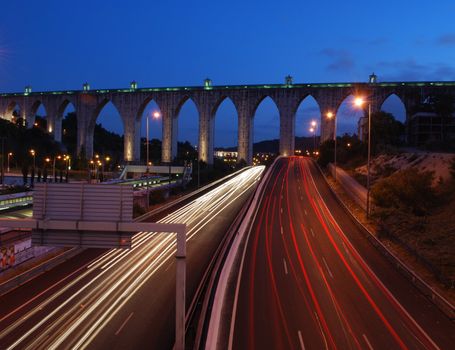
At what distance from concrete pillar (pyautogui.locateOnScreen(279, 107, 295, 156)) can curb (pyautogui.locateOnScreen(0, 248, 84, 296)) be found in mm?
76999

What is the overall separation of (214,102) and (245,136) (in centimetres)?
1121

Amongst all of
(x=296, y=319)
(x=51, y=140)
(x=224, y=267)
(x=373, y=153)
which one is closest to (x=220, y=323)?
(x=296, y=319)

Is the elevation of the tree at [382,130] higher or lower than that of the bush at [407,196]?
higher

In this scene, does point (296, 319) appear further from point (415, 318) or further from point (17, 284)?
point (17, 284)

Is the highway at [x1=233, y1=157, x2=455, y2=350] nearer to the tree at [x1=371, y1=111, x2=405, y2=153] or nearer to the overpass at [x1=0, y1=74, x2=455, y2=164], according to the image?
the tree at [x1=371, y1=111, x2=405, y2=153]

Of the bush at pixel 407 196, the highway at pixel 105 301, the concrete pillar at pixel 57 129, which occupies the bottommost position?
the highway at pixel 105 301

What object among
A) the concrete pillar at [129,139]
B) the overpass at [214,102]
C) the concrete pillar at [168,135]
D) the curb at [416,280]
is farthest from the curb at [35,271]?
the concrete pillar at [129,139]

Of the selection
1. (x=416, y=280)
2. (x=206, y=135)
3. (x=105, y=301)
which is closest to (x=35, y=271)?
(x=105, y=301)

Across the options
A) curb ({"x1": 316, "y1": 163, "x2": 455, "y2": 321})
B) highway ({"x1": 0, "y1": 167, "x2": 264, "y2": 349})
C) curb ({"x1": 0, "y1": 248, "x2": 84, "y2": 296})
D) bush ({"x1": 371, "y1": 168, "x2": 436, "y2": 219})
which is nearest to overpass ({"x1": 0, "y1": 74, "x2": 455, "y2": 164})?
bush ({"x1": 371, "y1": 168, "x2": 436, "y2": 219})

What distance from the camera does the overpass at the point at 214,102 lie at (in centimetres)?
9525

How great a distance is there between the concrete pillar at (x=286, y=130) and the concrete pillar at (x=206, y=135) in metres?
15.8

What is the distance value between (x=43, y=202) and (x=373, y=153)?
71.0 m

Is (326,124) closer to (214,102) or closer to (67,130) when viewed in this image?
(214,102)

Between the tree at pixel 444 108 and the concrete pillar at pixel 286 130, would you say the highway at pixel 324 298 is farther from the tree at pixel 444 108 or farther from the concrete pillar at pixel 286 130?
the concrete pillar at pixel 286 130
